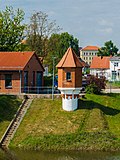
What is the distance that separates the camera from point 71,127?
39.6 m

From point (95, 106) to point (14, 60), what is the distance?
11803 mm

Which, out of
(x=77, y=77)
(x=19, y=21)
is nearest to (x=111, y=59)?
(x=19, y=21)

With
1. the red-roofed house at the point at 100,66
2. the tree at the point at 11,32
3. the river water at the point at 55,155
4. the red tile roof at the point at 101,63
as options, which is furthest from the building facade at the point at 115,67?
the river water at the point at 55,155

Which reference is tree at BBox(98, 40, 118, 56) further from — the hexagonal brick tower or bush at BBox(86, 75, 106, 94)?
the hexagonal brick tower

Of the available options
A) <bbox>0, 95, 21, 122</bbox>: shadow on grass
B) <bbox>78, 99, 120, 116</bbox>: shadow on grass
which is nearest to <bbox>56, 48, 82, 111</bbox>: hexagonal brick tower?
<bbox>78, 99, 120, 116</bbox>: shadow on grass

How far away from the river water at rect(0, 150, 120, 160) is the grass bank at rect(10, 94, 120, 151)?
1121mm

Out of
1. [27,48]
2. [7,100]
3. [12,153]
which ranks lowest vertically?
[12,153]

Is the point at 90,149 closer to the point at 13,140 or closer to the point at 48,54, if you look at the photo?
the point at 13,140

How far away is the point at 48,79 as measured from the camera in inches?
2378

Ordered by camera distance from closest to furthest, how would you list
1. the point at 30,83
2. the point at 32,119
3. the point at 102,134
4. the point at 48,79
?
the point at 102,134 < the point at 32,119 < the point at 30,83 < the point at 48,79

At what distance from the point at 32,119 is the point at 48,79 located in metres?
19.0

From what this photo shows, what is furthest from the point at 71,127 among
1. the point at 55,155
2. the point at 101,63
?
the point at 101,63

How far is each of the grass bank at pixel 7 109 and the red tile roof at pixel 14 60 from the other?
4.44m

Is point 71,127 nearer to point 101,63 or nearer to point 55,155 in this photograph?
point 55,155
